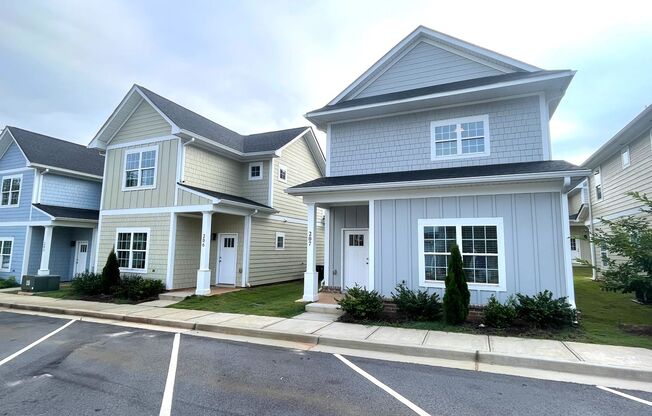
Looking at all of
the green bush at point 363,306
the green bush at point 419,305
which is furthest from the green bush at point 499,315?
the green bush at point 363,306

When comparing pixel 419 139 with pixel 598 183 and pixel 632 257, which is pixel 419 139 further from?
pixel 598 183

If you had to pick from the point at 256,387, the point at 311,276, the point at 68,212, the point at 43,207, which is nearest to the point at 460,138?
the point at 311,276

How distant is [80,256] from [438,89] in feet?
66.3

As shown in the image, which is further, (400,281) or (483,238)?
(400,281)

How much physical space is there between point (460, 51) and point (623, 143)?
8.62 metres

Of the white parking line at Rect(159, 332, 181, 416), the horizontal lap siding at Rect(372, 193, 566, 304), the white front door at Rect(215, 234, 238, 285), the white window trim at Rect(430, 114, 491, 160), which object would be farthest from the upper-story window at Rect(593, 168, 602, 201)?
the white parking line at Rect(159, 332, 181, 416)

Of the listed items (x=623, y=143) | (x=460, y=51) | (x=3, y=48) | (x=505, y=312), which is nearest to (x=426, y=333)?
(x=505, y=312)

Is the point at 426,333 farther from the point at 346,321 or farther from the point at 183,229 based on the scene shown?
the point at 183,229

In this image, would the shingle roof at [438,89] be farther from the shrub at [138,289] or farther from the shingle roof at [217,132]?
the shrub at [138,289]

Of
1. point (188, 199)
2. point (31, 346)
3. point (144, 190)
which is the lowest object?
point (31, 346)

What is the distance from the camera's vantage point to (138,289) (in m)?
12.5

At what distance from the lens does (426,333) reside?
24.2 feet

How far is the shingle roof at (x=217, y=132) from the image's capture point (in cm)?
1490

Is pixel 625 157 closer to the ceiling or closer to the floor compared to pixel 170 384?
closer to the ceiling
